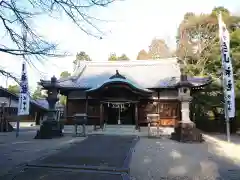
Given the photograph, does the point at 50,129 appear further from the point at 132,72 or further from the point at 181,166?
the point at 132,72

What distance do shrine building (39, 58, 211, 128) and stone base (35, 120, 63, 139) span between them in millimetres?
2849

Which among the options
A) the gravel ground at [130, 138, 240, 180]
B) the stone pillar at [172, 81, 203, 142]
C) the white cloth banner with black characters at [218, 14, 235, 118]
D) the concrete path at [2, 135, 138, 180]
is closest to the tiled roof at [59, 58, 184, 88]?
the stone pillar at [172, 81, 203, 142]

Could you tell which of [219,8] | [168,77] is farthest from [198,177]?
[219,8]

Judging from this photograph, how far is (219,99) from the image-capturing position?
56.8 feet

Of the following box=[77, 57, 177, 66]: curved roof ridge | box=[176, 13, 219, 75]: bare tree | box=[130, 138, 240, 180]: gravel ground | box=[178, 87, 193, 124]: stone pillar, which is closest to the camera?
box=[130, 138, 240, 180]: gravel ground

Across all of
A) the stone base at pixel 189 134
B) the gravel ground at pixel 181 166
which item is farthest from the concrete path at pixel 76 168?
the stone base at pixel 189 134

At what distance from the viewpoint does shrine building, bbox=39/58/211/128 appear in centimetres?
1719

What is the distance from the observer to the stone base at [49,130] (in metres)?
13.3

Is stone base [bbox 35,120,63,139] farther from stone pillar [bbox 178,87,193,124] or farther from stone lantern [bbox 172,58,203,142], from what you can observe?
stone pillar [bbox 178,87,193,124]

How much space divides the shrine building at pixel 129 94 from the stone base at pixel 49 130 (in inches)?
112

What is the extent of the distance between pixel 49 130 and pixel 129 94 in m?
6.93

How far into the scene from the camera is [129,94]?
17.9m

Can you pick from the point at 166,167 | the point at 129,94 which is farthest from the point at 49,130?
the point at 166,167

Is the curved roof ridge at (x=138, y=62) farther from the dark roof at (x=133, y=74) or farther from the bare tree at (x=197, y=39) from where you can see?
the bare tree at (x=197, y=39)
